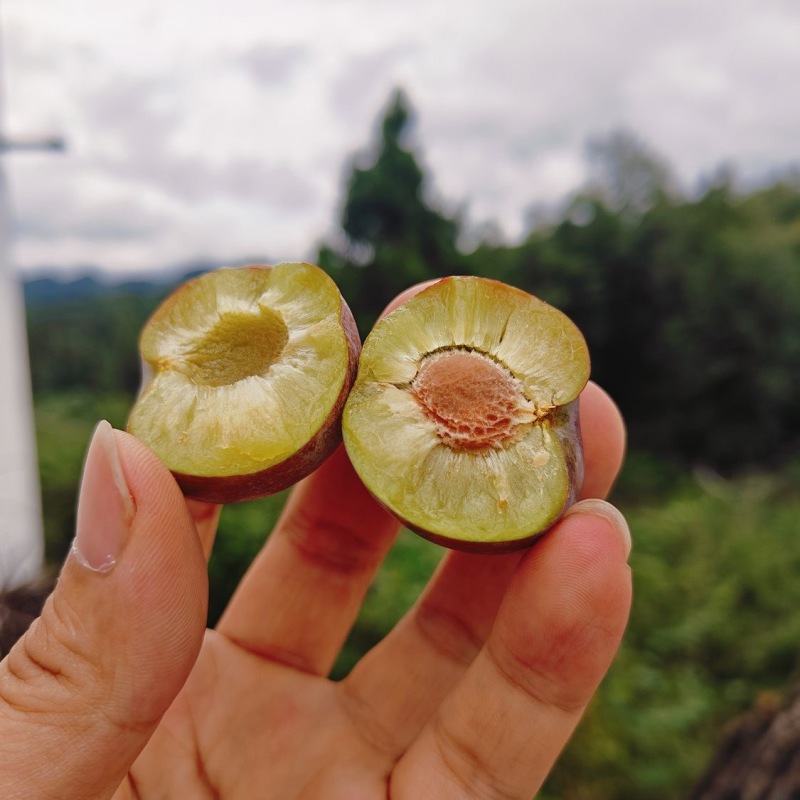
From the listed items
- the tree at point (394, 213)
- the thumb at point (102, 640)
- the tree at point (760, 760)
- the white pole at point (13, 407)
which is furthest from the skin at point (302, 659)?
the tree at point (394, 213)

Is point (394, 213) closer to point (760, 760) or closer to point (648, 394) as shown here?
point (648, 394)

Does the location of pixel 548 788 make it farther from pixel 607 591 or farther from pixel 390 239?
pixel 390 239

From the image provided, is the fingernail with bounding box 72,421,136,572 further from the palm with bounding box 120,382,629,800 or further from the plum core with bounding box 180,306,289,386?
the palm with bounding box 120,382,629,800

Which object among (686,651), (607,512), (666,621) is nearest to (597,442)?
(607,512)

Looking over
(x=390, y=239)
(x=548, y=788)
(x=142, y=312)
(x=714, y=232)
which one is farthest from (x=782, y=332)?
(x=142, y=312)

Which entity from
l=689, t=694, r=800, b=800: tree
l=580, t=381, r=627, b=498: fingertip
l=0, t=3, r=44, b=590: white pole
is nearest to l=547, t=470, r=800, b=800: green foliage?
l=689, t=694, r=800, b=800: tree
